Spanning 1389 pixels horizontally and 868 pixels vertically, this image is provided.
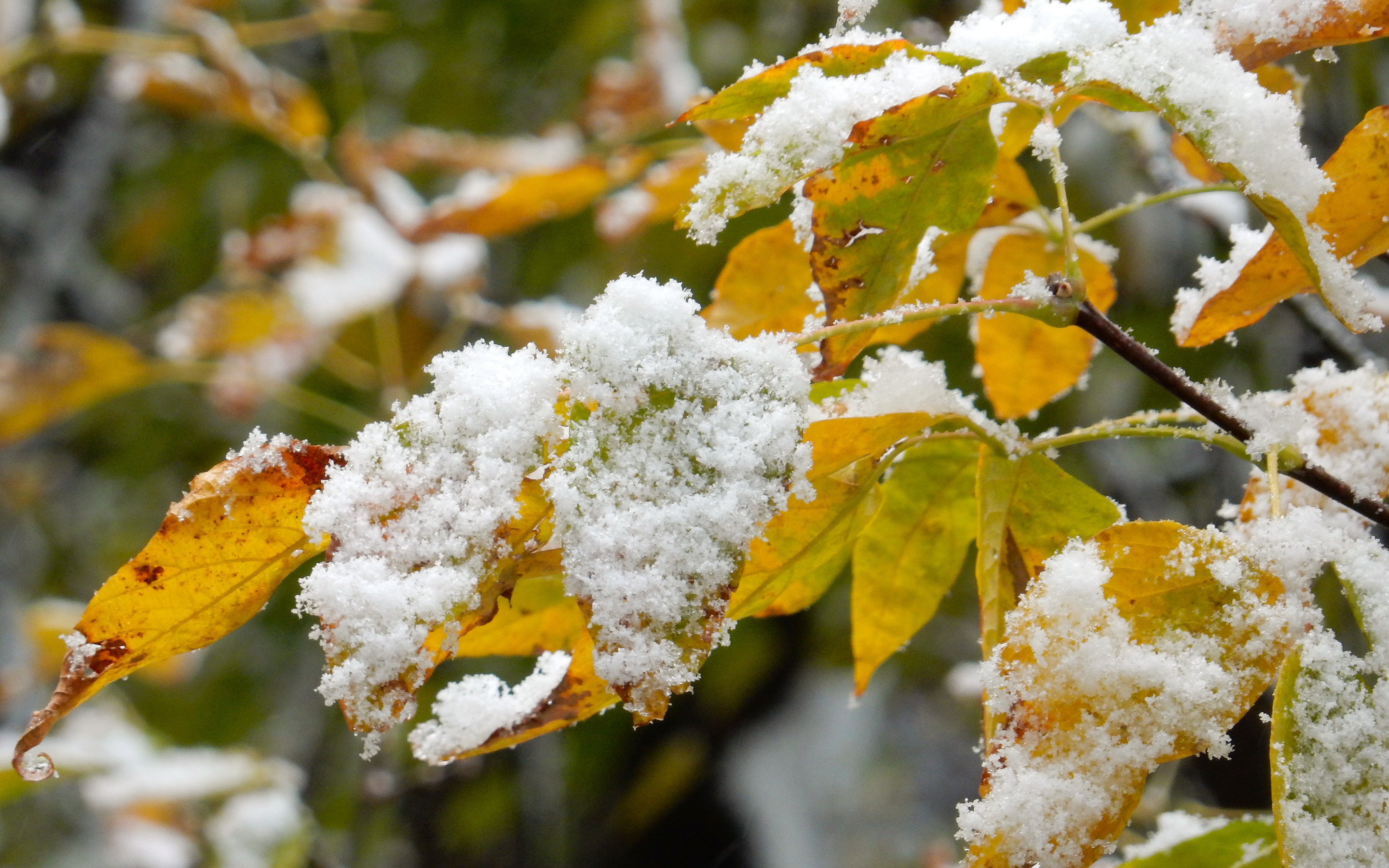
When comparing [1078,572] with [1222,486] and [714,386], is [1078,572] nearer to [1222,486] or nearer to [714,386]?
[714,386]

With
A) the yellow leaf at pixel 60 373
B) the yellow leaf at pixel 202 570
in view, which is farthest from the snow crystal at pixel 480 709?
the yellow leaf at pixel 60 373

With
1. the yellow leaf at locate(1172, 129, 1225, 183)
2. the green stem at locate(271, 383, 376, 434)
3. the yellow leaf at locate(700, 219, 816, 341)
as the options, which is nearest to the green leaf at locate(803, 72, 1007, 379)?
the yellow leaf at locate(700, 219, 816, 341)

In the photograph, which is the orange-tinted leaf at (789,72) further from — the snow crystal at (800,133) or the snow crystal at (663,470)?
the snow crystal at (663,470)

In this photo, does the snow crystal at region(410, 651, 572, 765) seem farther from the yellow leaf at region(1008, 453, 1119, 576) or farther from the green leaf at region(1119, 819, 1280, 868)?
the green leaf at region(1119, 819, 1280, 868)

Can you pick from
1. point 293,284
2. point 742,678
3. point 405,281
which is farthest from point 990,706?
point 293,284

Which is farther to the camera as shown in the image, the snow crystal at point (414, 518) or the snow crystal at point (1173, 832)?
the snow crystal at point (1173, 832)
